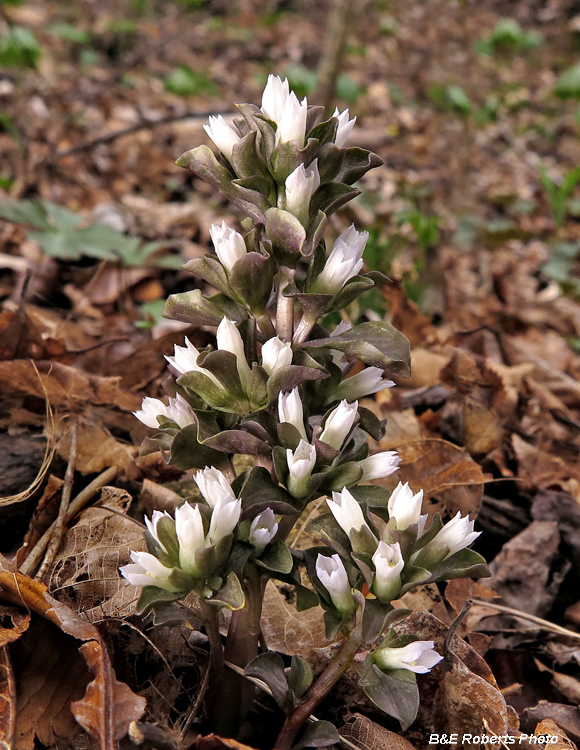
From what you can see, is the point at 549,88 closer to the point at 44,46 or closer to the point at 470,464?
the point at 44,46

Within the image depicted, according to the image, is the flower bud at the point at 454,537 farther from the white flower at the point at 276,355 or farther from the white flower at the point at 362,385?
the white flower at the point at 276,355

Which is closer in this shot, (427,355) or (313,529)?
(313,529)

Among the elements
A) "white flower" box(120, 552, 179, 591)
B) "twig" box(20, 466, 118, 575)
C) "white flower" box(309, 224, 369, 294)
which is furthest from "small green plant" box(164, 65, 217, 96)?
"white flower" box(120, 552, 179, 591)

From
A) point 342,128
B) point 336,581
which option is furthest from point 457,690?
point 342,128

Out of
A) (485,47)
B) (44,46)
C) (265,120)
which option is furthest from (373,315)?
(485,47)

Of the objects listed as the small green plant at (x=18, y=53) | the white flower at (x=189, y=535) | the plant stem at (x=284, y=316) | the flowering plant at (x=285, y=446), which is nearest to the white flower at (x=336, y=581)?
the flowering plant at (x=285, y=446)

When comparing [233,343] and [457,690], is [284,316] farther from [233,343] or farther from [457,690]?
[457,690]
